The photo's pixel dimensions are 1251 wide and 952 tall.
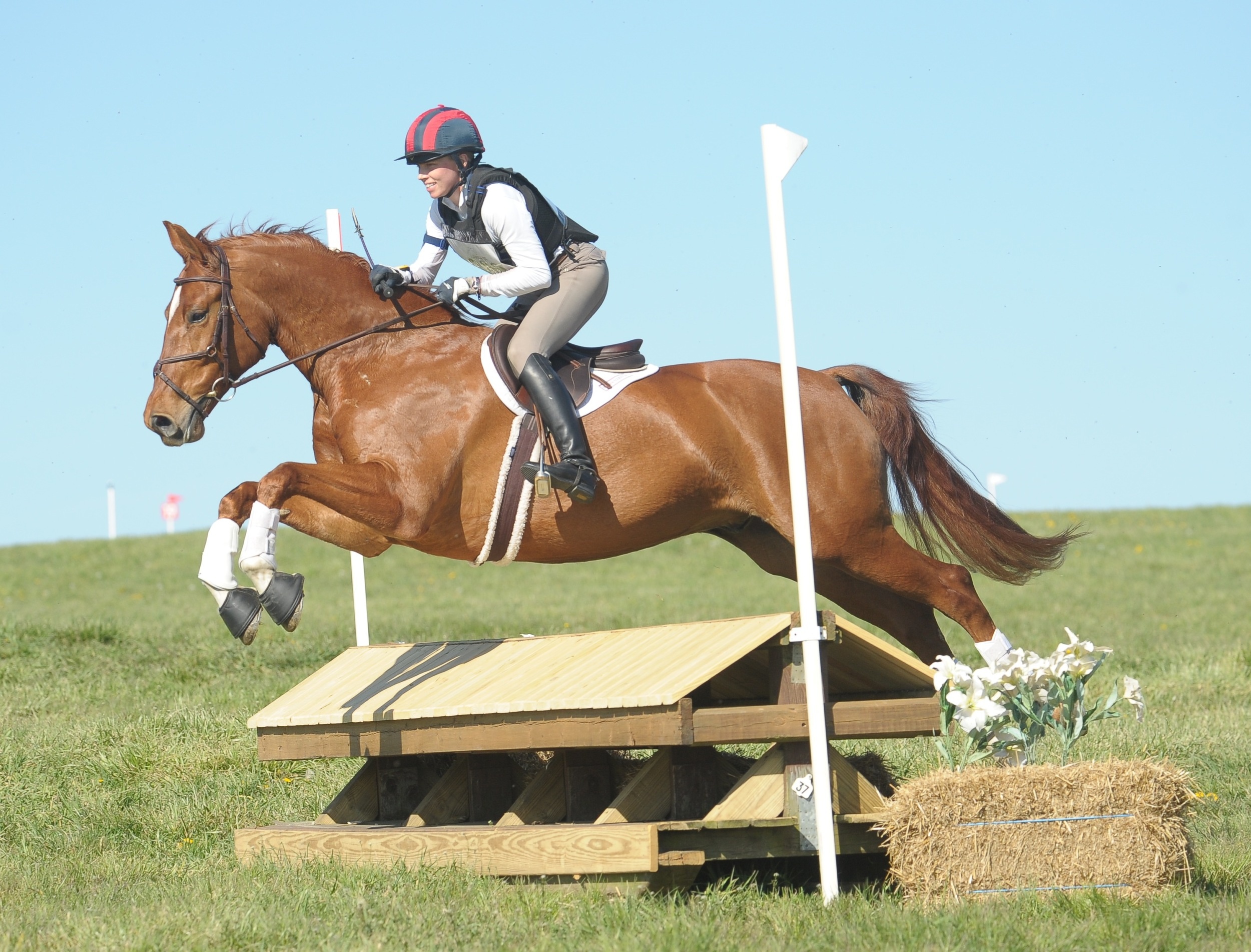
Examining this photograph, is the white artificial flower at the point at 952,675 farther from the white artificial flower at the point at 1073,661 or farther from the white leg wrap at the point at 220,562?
the white leg wrap at the point at 220,562

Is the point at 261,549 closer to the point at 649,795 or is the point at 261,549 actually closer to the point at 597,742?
the point at 597,742

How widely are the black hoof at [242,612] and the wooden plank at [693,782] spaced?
5.21 ft

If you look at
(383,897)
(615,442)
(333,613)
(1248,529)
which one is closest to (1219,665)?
(615,442)

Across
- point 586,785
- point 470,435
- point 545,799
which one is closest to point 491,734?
point 545,799

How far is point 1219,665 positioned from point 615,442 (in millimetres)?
6687

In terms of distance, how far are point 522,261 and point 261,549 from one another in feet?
5.18

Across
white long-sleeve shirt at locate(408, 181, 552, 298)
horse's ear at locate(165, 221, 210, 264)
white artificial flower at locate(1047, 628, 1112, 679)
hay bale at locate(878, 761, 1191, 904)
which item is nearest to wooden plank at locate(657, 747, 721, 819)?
hay bale at locate(878, 761, 1191, 904)

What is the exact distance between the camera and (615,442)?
5.32 metres

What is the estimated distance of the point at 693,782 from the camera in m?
4.94

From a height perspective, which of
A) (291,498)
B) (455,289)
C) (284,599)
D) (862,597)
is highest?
(455,289)

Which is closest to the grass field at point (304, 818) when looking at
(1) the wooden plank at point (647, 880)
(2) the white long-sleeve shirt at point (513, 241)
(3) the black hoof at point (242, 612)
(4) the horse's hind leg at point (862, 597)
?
(1) the wooden plank at point (647, 880)

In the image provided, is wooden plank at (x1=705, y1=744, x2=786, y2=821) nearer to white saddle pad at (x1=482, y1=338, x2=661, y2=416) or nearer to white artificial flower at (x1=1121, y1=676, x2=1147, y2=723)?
white artificial flower at (x1=1121, y1=676, x2=1147, y2=723)

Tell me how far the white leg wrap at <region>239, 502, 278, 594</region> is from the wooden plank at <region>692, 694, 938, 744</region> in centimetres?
159

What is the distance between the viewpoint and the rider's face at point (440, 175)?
5277mm
